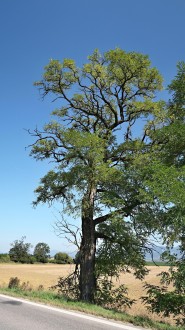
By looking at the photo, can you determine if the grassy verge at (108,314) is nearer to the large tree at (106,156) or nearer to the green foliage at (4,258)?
the large tree at (106,156)

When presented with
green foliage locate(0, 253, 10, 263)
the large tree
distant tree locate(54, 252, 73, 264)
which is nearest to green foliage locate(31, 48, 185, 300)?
the large tree

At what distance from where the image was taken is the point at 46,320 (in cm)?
740

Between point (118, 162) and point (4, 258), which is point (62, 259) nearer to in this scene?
point (4, 258)

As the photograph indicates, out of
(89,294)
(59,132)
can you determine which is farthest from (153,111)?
(89,294)

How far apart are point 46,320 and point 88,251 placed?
8.50m

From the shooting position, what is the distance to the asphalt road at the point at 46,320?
680 cm

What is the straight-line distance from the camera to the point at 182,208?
10.7m

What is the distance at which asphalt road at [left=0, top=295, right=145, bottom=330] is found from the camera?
6.80 metres

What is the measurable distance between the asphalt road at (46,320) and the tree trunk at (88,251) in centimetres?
633

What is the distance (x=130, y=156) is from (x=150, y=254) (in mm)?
4878

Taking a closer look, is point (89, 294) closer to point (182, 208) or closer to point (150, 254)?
point (150, 254)

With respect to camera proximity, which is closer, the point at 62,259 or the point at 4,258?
the point at 4,258

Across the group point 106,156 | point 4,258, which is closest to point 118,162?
point 106,156

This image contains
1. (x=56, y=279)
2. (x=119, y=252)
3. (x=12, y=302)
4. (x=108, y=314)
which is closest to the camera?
(x=108, y=314)
